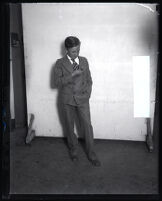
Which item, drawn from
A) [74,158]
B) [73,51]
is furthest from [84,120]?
[73,51]

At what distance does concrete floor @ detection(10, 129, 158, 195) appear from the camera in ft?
9.72

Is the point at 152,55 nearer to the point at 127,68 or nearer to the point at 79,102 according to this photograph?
the point at 127,68

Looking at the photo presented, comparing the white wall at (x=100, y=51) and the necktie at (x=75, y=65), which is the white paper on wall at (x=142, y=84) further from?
the necktie at (x=75, y=65)

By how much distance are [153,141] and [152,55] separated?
4.91ft

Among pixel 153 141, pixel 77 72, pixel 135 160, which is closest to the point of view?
pixel 77 72

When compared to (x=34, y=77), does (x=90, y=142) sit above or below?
below

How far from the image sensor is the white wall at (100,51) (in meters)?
3.82

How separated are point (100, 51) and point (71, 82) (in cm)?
92

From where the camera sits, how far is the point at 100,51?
3.96 m

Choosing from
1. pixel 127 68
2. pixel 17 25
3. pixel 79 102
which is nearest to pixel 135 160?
pixel 79 102

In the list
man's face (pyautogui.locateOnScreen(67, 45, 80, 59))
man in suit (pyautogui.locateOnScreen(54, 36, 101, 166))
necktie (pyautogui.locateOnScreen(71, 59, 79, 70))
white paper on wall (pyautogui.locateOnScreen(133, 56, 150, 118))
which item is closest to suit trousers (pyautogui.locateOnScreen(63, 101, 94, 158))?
man in suit (pyautogui.locateOnScreen(54, 36, 101, 166))
